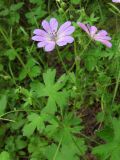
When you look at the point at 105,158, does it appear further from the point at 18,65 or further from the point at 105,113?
the point at 18,65

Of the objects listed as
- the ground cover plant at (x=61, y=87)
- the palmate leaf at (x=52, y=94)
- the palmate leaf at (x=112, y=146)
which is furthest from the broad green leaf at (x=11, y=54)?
the palmate leaf at (x=112, y=146)

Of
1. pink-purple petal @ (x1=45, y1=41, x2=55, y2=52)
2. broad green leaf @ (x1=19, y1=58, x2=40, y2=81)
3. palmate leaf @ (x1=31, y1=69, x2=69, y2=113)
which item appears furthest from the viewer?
broad green leaf @ (x1=19, y1=58, x2=40, y2=81)

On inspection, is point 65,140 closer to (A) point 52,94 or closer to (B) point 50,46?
(A) point 52,94

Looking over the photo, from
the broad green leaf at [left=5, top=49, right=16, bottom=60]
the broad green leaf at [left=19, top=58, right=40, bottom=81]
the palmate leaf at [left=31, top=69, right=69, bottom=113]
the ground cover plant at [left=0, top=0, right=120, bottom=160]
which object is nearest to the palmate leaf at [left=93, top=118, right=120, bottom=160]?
the ground cover plant at [left=0, top=0, right=120, bottom=160]

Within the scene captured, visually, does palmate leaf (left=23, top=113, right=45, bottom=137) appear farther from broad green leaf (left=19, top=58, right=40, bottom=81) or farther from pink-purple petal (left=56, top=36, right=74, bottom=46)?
broad green leaf (left=19, top=58, right=40, bottom=81)

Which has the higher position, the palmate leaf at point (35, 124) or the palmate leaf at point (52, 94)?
the palmate leaf at point (52, 94)

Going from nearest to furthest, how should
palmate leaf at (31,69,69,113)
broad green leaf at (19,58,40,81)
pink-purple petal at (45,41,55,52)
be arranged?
pink-purple petal at (45,41,55,52) → palmate leaf at (31,69,69,113) → broad green leaf at (19,58,40,81)

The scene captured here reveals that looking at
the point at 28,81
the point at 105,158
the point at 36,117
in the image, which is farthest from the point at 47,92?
the point at 28,81

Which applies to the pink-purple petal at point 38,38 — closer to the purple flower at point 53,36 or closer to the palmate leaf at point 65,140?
the purple flower at point 53,36

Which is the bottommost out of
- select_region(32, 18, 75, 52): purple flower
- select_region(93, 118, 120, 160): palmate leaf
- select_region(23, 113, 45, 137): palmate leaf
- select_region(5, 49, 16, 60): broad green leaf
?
select_region(93, 118, 120, 160): palmate leaf
